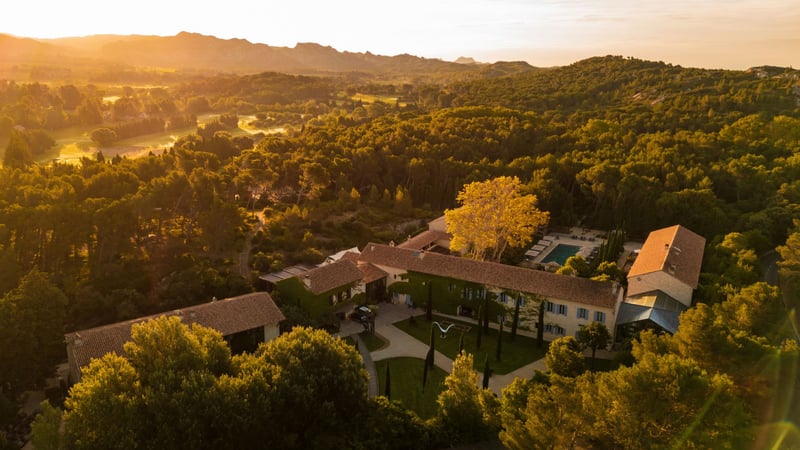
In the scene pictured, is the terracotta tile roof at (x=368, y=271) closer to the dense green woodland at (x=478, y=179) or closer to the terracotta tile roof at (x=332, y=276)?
the terracotta tile roof at (x=332, y=276)

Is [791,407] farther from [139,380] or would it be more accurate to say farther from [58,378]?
[58,378]

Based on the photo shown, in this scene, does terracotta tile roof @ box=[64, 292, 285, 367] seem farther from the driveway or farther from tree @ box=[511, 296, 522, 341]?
tree @ box=[511, 296, 522, 341]

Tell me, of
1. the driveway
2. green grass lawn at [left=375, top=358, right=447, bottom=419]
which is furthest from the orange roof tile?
green grass lawn at [left=375, top=358, right=447, bottom=419]

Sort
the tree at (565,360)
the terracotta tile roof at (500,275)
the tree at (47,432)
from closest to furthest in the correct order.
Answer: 1. the tree at (47,432)
2. the tree at (565,360)
3. the terracotta tile roof at (500,275)

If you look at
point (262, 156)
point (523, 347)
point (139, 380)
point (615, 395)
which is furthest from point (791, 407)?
point (262, 156)

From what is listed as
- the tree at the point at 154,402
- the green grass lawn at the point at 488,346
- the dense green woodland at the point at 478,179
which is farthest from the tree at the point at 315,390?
the green grass lawn at the point at 488,346

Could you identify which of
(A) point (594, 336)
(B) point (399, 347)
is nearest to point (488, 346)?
(B) point (399, 347)

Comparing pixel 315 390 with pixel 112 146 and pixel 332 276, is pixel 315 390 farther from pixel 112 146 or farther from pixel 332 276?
pixel 112 146
